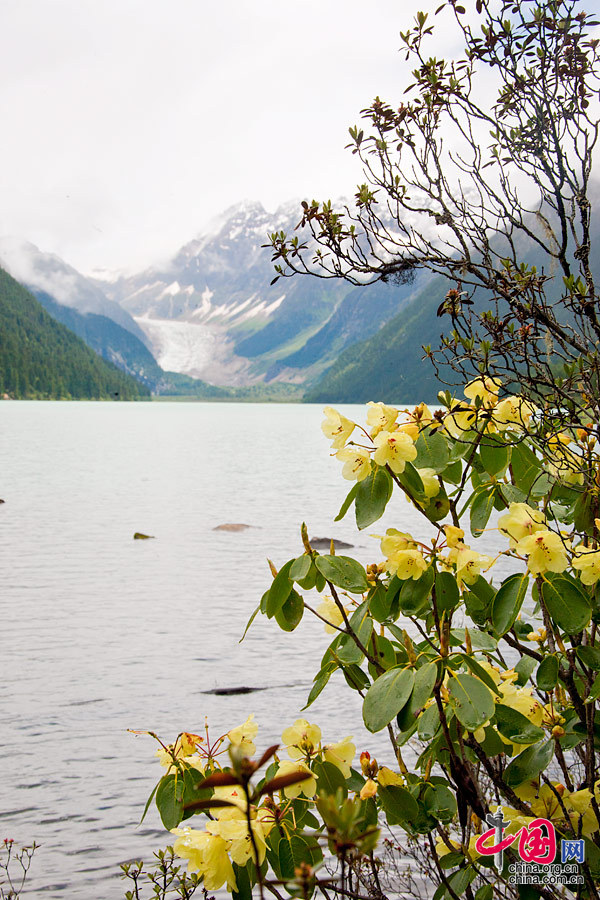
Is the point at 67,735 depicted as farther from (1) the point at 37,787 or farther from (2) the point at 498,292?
(2) the point at 498,292

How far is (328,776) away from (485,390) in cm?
151

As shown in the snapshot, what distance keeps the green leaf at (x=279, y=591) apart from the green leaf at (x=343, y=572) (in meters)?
0.12

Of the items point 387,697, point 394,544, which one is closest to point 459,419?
point 394,544

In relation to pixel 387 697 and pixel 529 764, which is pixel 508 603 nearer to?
pixel 387 697

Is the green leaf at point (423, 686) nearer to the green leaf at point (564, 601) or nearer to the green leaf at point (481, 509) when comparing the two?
the green leaf at point (564, 601)

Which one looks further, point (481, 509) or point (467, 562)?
point (481, 509)

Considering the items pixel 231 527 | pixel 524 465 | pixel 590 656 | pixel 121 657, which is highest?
pixel 524 465

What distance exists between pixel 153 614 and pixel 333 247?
13961mm

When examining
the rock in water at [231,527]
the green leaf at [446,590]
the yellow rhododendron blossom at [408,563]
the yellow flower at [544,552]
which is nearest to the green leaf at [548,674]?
the green leaf at [446,590]

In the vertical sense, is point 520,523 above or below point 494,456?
below

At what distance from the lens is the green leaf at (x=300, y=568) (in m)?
A: 2.51

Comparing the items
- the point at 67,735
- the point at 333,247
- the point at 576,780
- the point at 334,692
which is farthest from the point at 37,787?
the point at 333,247

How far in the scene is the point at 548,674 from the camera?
2779mm

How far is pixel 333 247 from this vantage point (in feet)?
12.1
